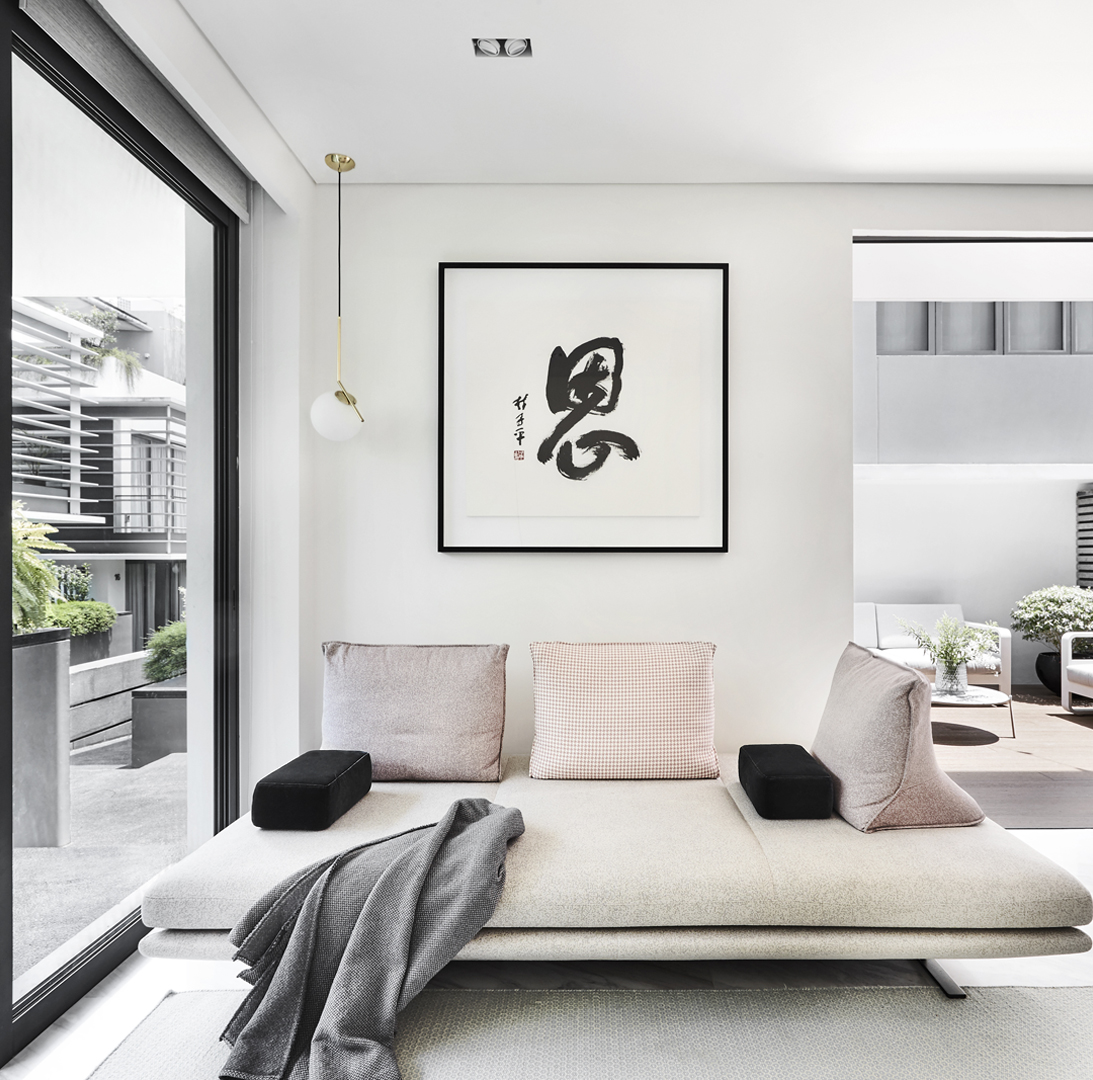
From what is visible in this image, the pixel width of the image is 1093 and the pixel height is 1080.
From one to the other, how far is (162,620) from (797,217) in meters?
2.82

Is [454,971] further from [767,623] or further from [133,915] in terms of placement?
[767,623]

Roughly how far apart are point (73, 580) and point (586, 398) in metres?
1.89

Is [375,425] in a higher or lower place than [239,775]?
higher

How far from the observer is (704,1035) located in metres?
1.94

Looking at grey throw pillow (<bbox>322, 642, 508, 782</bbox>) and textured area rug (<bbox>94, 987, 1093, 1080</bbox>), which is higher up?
grey throw pillow (<bbox>322, 642, 508, 782</bbox>)

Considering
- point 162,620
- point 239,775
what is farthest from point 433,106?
point 239,775

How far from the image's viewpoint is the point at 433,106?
2.60 m

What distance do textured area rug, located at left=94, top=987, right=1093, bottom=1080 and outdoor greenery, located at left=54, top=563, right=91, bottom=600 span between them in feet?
3.62

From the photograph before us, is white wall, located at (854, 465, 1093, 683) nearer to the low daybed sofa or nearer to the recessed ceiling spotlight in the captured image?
the low daybed sofa

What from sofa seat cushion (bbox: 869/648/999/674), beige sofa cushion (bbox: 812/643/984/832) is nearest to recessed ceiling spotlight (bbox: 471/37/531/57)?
beige sofa cushion (bbox: 812/643/984/832)

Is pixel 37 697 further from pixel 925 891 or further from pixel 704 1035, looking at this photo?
pixel 925 891

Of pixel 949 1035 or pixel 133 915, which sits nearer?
pixel 949 1035

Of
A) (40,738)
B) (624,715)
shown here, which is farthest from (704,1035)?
(40,738)

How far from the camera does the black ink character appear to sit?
3133 millimetres
